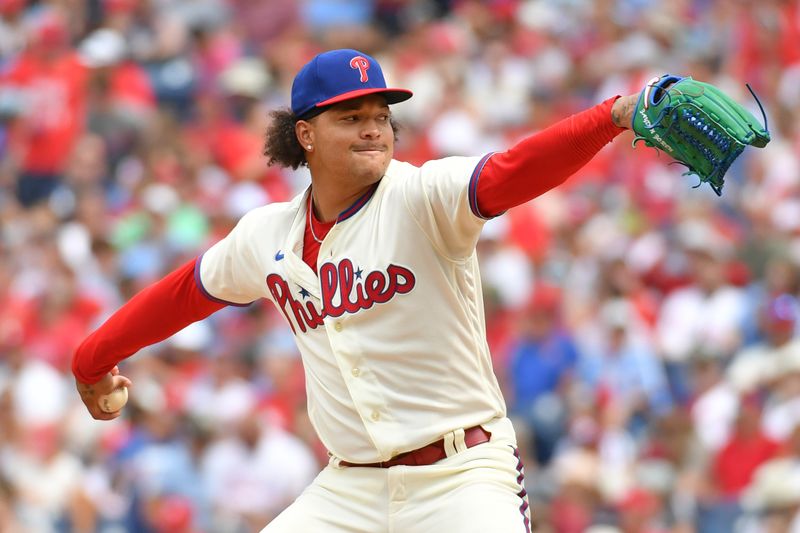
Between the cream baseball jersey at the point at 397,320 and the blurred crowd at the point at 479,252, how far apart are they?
3516 mm

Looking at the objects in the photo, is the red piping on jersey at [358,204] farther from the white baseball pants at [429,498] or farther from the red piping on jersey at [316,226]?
the white baseball pants at [429,498]

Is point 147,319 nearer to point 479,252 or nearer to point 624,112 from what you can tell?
point 624,112

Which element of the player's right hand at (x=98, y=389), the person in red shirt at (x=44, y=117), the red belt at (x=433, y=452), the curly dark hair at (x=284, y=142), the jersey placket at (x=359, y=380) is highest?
the person in red shirt at (x=44, y=117)

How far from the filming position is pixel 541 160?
13.5 ft

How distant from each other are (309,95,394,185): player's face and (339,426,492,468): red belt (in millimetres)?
874

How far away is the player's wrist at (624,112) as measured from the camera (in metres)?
4.04

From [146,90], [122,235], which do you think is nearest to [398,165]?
[122,235]

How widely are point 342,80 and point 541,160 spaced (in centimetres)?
89

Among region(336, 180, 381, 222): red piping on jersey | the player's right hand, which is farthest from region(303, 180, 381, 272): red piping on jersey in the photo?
the player's right hand

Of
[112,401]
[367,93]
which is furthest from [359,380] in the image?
[112,401]

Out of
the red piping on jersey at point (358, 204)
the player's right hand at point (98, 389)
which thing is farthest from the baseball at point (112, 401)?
the red piping on jersey at point (358, 204)

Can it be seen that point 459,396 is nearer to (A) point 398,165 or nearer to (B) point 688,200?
(A) point 398,165

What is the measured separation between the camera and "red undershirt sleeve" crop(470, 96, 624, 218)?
13.4 feet

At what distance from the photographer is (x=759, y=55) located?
11586mm
